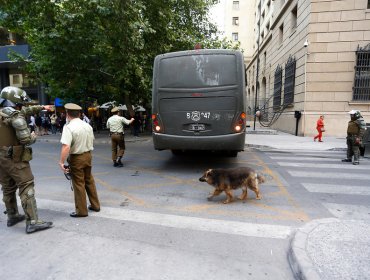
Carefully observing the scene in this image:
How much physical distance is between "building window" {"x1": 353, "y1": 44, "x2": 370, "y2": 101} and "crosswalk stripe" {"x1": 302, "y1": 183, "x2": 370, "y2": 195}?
35.6ft

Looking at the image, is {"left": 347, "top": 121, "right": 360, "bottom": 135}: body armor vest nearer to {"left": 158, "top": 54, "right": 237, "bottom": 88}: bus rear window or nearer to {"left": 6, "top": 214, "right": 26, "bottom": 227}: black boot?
{"left": 158, "top": 54, "right": 237, "bottom": 88}: bus rear window

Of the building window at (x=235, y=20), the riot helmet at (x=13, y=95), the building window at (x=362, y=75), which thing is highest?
the building window at (x=235, y=20)

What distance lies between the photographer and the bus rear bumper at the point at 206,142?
6.82 meters

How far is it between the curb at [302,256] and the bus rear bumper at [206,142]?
10.8 ft

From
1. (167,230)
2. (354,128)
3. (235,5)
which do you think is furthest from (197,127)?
(235,5)

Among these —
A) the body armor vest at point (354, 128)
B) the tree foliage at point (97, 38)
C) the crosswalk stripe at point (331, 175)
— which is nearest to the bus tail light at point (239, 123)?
the crosswalk stripe at point (331, 175)

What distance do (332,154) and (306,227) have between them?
25.3 ft

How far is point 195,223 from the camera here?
4059mm

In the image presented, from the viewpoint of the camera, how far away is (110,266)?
2934 millimetres

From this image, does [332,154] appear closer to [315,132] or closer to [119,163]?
[315,132]

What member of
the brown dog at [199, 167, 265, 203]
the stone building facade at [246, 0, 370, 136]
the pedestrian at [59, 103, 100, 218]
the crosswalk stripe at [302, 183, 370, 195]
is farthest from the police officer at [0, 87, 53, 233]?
the stone building facade at [246, 0, 370, 136]

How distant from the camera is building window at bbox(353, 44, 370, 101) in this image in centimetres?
1436

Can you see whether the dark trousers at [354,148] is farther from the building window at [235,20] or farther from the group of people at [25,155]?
the building window at [235,20]

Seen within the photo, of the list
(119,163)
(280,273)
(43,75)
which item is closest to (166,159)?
(119,163)
